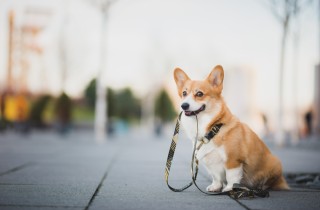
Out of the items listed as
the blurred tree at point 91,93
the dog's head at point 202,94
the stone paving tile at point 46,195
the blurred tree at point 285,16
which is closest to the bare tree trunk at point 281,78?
the blurred tree at point 285,16

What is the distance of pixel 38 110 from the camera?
88.2 ft

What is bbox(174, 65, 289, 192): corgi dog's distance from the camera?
4.44 meters

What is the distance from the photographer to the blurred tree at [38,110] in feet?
84.4

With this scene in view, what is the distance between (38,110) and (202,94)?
24.1 metres

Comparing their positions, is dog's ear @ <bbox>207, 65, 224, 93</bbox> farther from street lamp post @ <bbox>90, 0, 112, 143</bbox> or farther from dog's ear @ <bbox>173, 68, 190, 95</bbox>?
street lamp post @ <bbox>90, 0, 112, 143</bbox>

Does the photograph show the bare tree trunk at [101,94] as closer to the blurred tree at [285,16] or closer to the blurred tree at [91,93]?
the blurred tree at [285,16]

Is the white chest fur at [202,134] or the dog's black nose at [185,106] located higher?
the dog's black nose at [185,106]

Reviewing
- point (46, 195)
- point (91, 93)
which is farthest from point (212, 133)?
point (91, 93)

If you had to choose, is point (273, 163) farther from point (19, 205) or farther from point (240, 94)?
point (240, 94)

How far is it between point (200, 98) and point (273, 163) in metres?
1.30

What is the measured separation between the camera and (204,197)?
4.42 m

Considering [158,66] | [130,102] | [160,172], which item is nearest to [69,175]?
[160,172]

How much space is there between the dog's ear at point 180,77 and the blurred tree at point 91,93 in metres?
44.0

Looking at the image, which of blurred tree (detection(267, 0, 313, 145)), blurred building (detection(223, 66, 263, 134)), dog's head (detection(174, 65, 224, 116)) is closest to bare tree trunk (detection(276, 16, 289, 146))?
blurred tree (detection(267, 0, 313, 145))
